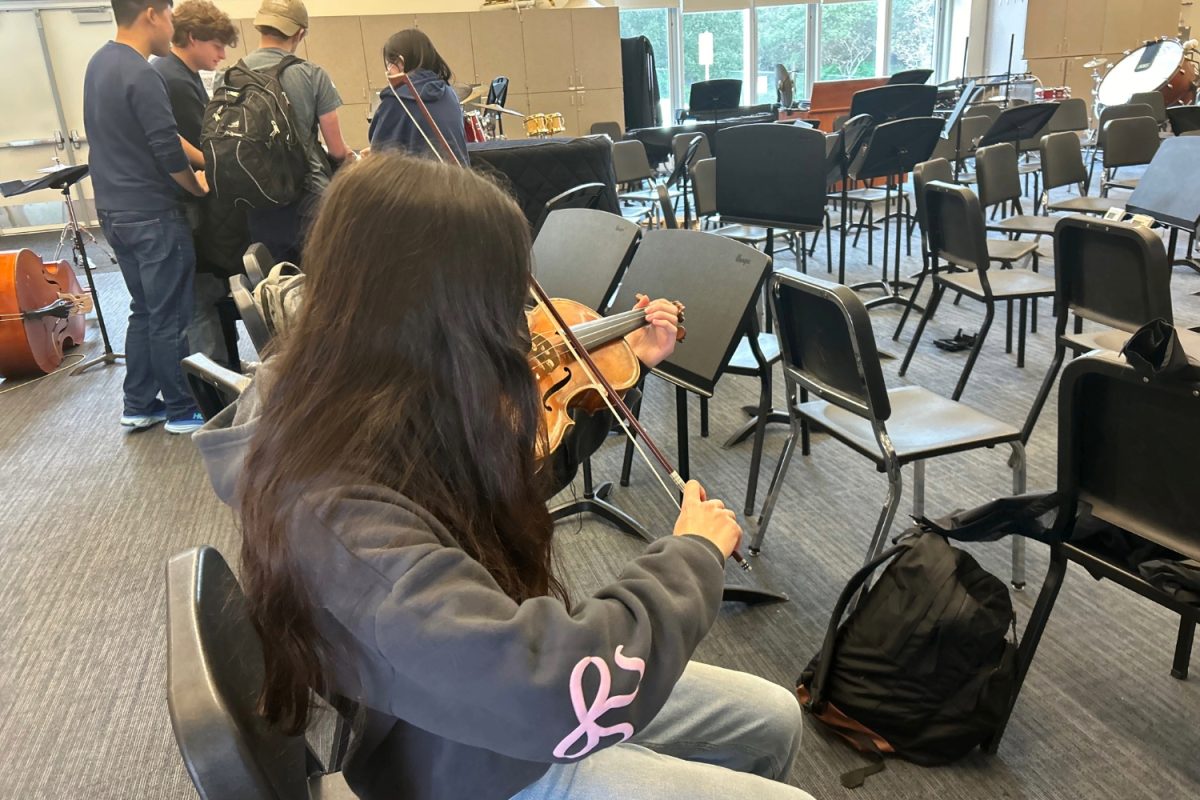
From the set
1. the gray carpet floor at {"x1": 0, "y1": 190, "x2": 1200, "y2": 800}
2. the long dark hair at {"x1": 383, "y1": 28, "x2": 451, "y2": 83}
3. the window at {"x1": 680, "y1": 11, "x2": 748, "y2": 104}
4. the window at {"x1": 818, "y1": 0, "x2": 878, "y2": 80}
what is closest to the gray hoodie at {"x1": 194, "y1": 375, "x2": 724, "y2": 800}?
the gray carpet floor at {"x1": 0, "y1": 190, "x2": 1200, "y2": 800}

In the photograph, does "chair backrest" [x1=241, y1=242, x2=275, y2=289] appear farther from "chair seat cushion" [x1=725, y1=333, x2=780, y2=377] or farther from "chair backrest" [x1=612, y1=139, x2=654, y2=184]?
"chair backrest" [x1=612, y1=139, x2=654, y2=184]

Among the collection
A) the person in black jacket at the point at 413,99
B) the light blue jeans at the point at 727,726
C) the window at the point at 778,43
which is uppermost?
the window at the point at 778,43

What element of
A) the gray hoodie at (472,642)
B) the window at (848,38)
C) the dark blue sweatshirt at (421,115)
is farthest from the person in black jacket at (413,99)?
the window at (848,38)

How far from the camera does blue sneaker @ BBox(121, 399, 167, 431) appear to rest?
3271 mm

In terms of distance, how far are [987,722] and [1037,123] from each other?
4375 millimetres

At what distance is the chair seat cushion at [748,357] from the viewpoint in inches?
89.4

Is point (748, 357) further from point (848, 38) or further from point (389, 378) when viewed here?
point (848, 38)

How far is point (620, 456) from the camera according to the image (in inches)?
112

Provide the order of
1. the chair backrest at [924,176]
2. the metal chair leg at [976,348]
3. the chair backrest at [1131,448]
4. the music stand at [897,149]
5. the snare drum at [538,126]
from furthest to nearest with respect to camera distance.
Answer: the snare drum at [538,126] < the music stand at [897,149] < the chair backrest at [924,176] < the metal chair leg at [976,348] < the chair backrest at [1131,448]

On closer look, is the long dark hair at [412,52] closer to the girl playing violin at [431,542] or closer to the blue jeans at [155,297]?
the blue jeans at [155,297]

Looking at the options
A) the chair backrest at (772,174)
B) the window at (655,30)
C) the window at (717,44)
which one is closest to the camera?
the chair backrest at (772,174)

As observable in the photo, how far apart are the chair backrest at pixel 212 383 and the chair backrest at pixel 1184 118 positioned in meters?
6.40

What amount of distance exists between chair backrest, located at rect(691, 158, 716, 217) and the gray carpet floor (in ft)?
3.75

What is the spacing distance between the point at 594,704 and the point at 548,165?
3563 millimetres
